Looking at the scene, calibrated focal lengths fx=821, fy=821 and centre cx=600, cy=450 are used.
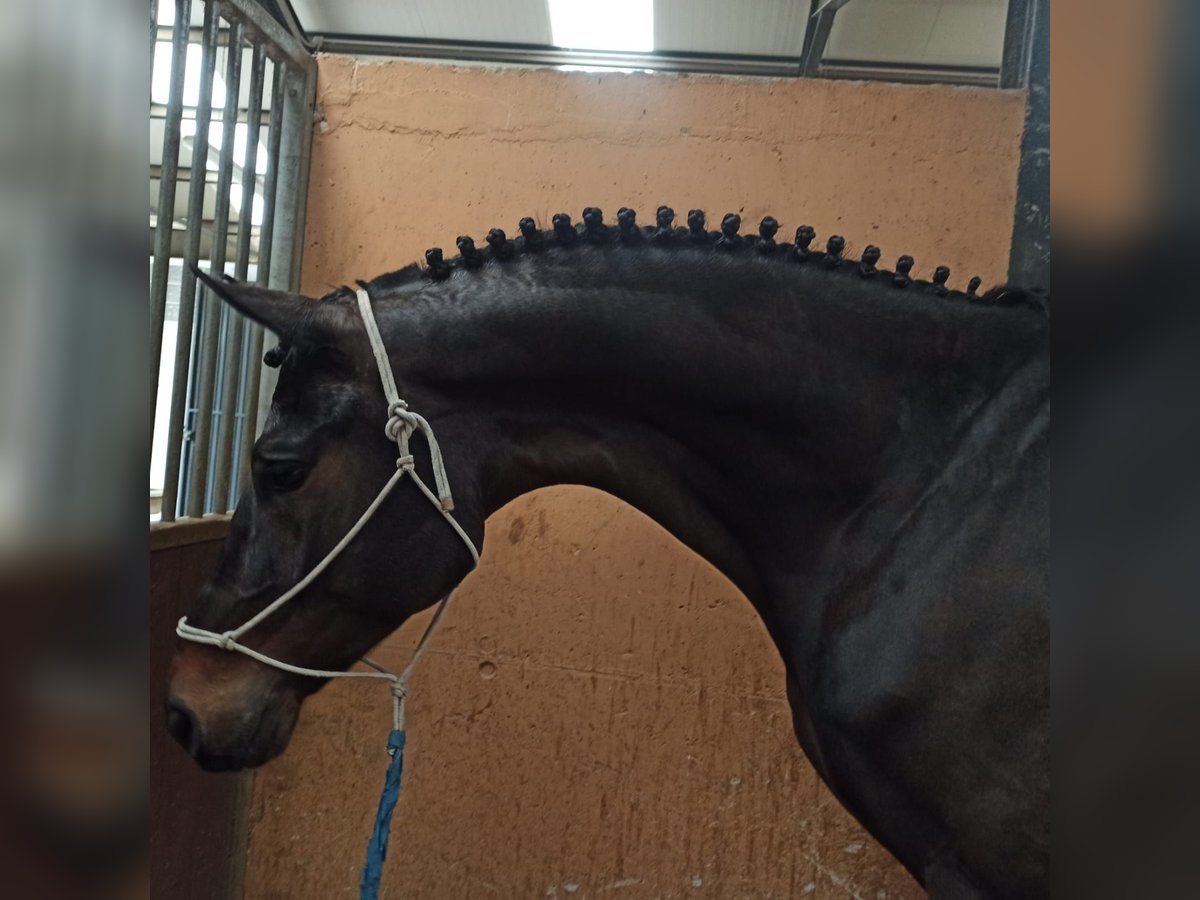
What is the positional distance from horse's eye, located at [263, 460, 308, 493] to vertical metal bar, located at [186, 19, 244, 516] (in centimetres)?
82

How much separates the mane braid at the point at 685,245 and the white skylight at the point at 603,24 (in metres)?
1.22

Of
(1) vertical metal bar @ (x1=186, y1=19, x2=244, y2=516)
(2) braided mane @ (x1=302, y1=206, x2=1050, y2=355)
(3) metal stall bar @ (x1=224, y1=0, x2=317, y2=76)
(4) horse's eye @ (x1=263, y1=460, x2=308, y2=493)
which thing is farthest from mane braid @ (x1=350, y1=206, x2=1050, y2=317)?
(3) metal stall bar @ (x1=224, y1=0, x2=317, y2=76)

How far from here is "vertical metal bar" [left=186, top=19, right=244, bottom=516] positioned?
5.93 ft

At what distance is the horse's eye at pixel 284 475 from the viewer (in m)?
1.11

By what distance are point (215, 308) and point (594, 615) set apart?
1161 mm

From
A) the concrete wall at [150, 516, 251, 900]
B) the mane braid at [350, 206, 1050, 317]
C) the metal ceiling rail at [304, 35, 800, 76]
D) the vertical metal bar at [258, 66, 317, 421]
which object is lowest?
the concrete wall at [150, 516, 251, 900]

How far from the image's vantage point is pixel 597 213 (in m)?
1.21

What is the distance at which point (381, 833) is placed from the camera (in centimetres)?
112

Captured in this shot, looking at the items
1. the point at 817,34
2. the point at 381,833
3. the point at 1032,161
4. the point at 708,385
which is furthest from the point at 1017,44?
the point at 381,833

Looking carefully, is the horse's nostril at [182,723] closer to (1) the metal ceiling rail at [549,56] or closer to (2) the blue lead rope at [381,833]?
(2) the blue lead rope at [381,833]

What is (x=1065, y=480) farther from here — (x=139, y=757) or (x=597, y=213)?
(x=597, y=213)

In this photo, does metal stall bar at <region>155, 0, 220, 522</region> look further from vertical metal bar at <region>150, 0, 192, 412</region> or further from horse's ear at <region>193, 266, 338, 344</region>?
horse's ear at <region>193, 266, 338, 344</region>

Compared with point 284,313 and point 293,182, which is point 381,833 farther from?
point 293,182

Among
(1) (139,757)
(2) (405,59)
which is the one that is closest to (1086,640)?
(1) (139,757)
